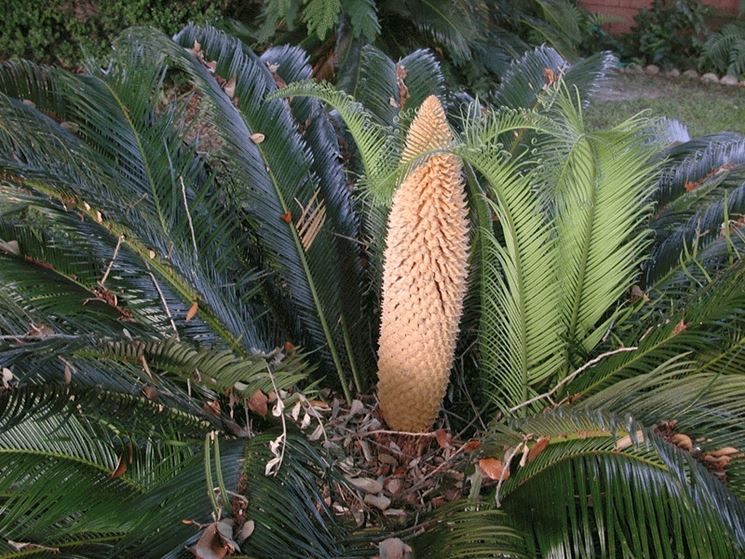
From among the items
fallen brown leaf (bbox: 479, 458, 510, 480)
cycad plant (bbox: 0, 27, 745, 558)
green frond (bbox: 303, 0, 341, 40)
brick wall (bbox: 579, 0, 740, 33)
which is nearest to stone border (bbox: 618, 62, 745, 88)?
brick wall (bbox: 579, 0, 740, 33)

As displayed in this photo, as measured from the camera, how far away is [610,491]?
142cm

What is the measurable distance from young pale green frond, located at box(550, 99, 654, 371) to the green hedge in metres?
4.47

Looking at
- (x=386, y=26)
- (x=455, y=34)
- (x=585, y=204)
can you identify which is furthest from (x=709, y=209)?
(x=386, y=26)

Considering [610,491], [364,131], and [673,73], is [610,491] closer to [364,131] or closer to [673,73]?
[364,131]

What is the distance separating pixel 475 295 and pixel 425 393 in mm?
474

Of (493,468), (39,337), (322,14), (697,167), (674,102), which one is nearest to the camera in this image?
(39,337)

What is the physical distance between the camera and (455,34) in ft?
17.5

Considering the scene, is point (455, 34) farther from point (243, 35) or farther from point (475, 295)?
point (475, 295)

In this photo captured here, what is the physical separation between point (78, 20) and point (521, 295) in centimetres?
514

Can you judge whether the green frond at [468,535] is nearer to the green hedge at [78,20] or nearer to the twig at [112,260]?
the twig at [112,260]

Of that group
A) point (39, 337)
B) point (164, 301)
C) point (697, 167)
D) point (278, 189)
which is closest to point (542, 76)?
point (697, 167)

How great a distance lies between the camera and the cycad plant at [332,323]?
56.4 inches

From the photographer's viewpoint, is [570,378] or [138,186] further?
[138,186]

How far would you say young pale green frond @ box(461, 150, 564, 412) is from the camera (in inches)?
79.7
